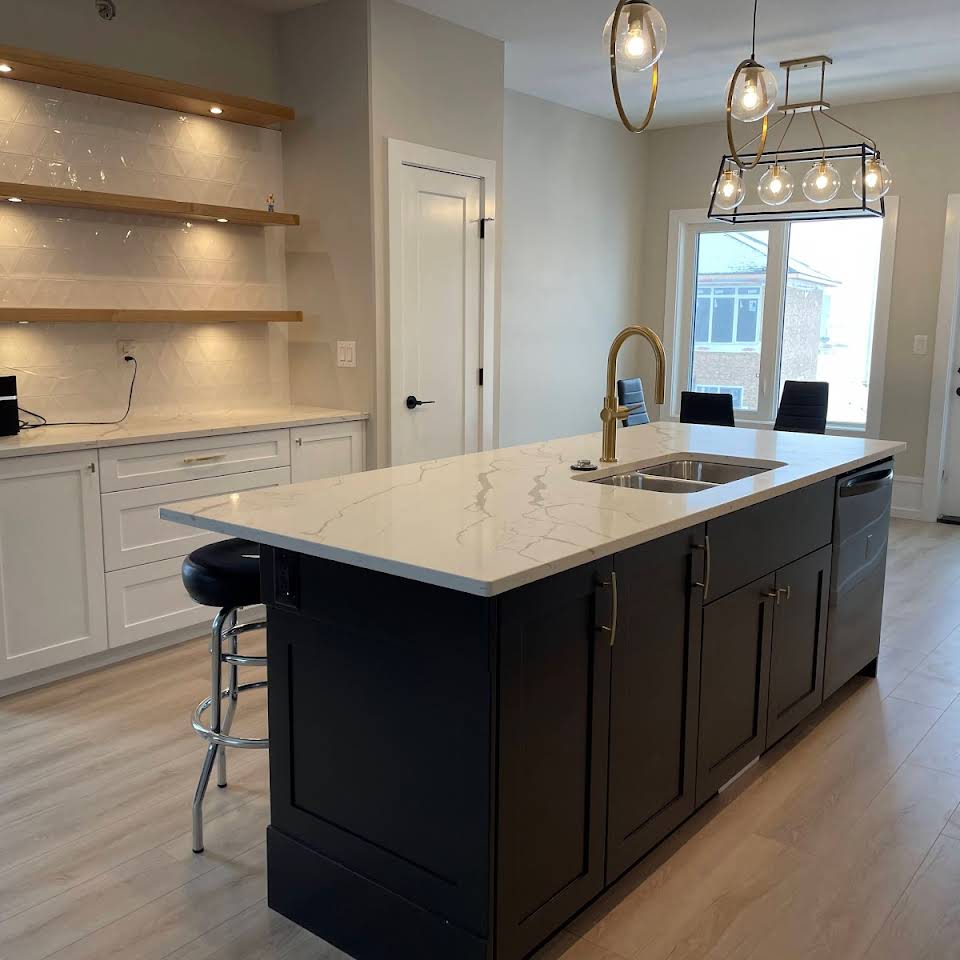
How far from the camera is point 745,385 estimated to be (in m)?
7.23

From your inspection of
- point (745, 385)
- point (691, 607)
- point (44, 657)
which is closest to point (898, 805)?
point (691, 607)

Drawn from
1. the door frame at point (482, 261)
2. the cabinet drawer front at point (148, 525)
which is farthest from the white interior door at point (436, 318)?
the cabinet drawer front at point (148, 525)

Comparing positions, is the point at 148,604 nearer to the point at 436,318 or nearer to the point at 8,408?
the point at 8,408

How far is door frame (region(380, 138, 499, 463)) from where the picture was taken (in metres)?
4.41

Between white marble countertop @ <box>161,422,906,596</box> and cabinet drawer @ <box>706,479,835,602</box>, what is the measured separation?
62mm

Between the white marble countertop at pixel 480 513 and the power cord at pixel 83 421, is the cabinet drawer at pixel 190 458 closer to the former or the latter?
the power cord at pixel 83 421

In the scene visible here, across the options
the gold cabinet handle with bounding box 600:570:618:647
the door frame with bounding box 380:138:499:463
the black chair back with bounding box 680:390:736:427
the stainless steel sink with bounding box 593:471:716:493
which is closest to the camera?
the gold cabinet handle with bounding box 600:570:618:647

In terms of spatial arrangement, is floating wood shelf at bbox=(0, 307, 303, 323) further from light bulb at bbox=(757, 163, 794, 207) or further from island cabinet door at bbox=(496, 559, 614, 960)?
island cabinet door at bbox=(496, 559, 614, 960)

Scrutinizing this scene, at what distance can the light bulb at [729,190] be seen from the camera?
4.22m

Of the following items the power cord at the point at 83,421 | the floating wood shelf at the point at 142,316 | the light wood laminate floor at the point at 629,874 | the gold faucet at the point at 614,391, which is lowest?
the light wood laminate floor at the point at 629,874

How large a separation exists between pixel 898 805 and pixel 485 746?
61.1 inches

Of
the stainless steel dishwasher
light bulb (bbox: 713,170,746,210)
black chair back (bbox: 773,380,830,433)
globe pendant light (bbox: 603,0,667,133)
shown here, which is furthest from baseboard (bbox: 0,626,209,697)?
black chair back (bbox: 773,380,830,433)

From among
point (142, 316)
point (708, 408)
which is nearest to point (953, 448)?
point (708, 408)

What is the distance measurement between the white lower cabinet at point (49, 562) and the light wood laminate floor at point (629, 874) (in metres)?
0.18
